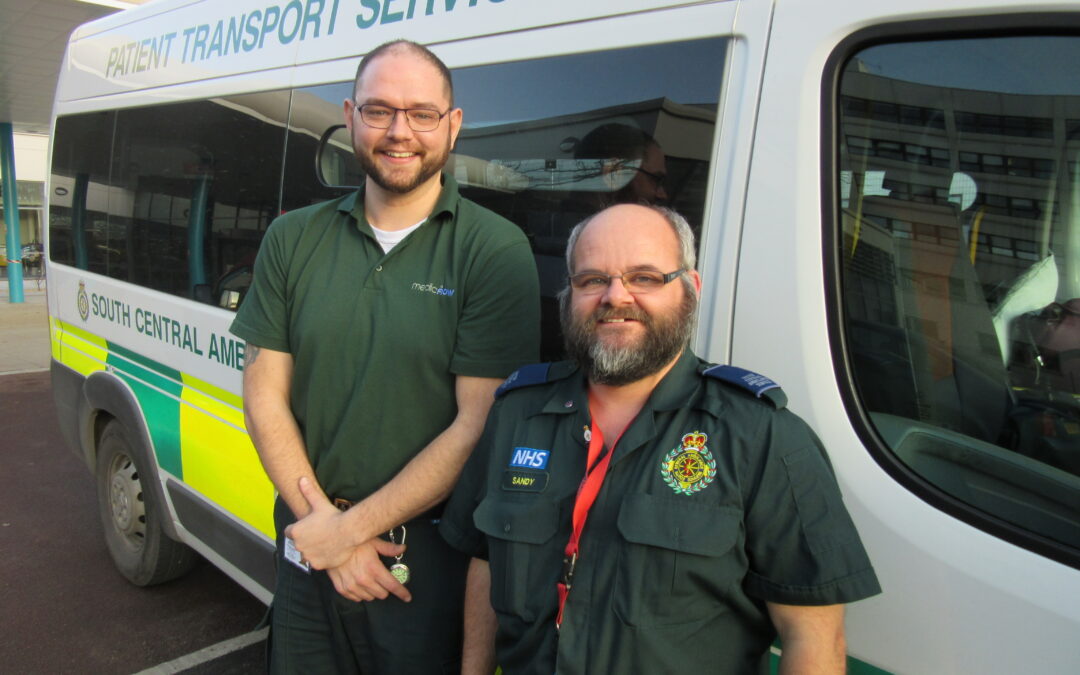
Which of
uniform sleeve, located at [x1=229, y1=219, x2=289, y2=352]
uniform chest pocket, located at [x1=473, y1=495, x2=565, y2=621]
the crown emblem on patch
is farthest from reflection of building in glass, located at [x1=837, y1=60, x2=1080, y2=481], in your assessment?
uniform sleeve, located at [x1=229, y1=219, x2=289, y2=352]

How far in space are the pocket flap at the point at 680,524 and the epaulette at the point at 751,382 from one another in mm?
176

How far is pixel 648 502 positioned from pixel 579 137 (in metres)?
0.92

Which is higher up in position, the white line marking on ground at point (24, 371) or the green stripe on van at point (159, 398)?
the green stripe on van at point (159, 398)

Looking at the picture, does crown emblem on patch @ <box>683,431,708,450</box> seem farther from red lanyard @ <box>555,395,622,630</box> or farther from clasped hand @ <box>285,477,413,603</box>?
clasped hand @ <box>285,477,413,603</box>

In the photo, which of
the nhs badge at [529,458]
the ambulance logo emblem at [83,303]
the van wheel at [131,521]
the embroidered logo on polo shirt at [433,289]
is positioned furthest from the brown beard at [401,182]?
the ambulance logo emblem at [83,303]

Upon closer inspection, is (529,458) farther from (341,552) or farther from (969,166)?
(969,166)

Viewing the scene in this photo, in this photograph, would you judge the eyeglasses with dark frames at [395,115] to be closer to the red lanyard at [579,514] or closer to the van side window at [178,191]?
the red lanyard at [579,514]

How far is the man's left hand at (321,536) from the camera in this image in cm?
167

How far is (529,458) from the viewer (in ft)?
4.57

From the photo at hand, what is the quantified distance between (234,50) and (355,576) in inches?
79.3

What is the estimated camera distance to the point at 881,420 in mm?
1400

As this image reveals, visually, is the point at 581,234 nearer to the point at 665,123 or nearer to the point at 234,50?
the point at 665,123

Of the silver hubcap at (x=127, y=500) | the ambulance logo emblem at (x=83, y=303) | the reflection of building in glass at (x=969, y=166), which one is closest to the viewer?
the reflection of building in glass at (x=969, y=166)

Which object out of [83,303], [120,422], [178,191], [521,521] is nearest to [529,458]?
[521,521]
